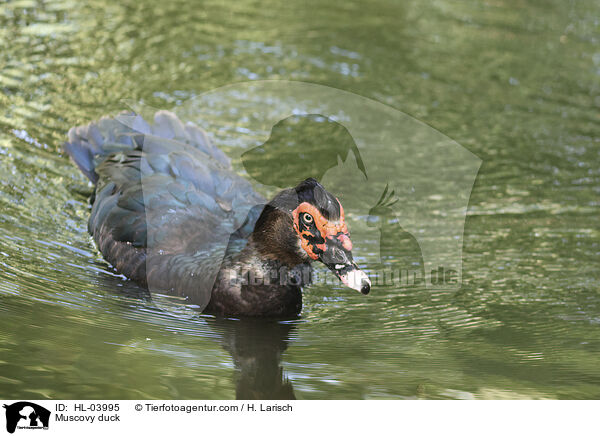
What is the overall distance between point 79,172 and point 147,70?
254 cm

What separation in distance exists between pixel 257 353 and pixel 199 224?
1.27m

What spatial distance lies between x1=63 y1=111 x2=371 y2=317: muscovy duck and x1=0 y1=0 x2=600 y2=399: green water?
20 cm

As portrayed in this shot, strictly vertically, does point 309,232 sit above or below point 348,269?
above

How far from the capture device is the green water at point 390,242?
4.79 m

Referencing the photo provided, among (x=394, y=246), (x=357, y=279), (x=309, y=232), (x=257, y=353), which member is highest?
(x=309, y=232)
